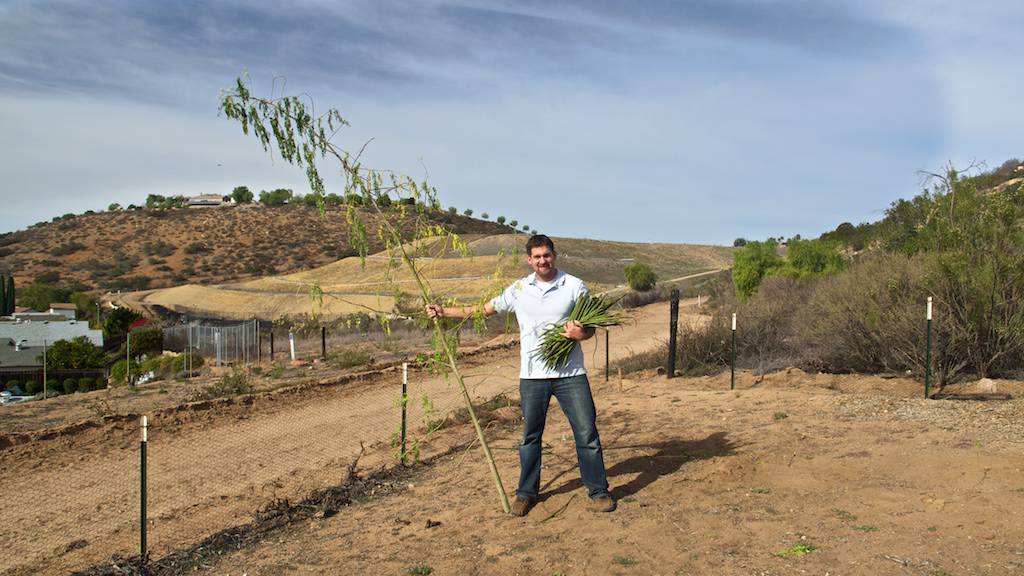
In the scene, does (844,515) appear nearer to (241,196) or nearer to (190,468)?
(190,468)

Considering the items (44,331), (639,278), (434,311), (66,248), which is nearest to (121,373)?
(44,331)

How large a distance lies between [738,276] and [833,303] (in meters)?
14.7

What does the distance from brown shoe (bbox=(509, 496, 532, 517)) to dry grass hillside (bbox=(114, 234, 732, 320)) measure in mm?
28176

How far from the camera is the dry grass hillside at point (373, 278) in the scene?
48.8m

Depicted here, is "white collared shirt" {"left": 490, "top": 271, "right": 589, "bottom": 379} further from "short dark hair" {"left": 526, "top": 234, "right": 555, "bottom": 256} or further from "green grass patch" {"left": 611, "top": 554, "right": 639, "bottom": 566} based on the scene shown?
"green grass patch" {"left": 611, "top": 554, "right": 639, "bottom": 566}

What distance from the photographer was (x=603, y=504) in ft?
18.2

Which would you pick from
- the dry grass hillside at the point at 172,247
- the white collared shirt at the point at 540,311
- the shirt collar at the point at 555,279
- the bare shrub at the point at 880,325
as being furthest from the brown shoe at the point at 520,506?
the dry grass hillside at the point at 172,247

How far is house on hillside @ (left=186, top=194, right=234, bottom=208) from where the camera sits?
355 ft

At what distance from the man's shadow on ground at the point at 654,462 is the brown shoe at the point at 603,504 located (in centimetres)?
35

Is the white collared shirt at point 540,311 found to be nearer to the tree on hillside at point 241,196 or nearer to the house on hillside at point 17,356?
the house on hillside at point 17,356

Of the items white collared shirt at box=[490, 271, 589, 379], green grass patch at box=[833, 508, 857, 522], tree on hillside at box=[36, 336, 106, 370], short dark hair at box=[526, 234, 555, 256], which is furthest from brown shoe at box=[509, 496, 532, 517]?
tree on hillside at box=[36, 336, 106, 370]

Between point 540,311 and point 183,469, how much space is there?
611cm

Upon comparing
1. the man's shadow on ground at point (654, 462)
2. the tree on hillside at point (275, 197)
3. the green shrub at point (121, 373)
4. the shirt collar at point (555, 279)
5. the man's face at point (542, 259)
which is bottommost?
the green shrub at point (121, 373)

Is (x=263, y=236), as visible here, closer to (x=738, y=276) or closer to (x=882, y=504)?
(x=738, y=276)
